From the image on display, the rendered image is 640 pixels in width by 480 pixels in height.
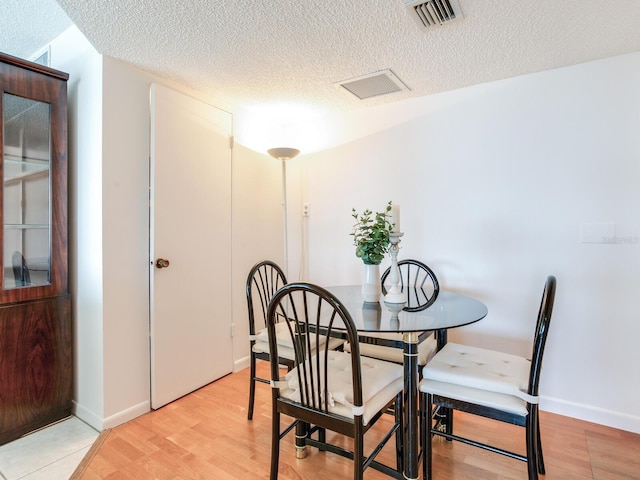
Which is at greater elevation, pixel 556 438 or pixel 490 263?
pixel 490 263

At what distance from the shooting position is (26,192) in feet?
6.53

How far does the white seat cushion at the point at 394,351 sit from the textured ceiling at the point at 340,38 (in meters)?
1.59

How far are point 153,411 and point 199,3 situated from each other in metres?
2.29

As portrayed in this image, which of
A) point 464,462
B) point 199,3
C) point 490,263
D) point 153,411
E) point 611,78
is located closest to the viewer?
point 199,3

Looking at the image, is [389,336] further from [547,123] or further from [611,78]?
[611,78]

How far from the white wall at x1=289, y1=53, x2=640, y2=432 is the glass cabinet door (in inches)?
87.3

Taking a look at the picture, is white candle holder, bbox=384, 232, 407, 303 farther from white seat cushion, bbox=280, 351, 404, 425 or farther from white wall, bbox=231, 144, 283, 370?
white wall, bbox=231, 144, 283, 370

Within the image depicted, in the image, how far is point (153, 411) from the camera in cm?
221

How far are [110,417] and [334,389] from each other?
4.80 feet

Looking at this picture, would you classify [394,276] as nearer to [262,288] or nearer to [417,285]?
[417,285]

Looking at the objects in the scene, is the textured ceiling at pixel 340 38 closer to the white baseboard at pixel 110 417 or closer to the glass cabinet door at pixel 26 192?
the glass cabinet door at pixel 26 192

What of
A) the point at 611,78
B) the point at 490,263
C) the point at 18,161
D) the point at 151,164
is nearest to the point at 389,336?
the point at 490,263

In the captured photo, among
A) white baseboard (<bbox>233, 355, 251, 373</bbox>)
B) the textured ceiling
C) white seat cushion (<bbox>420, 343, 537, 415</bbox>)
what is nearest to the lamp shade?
the textured ceiling

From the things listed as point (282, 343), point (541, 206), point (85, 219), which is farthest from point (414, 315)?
point (85, 219)
